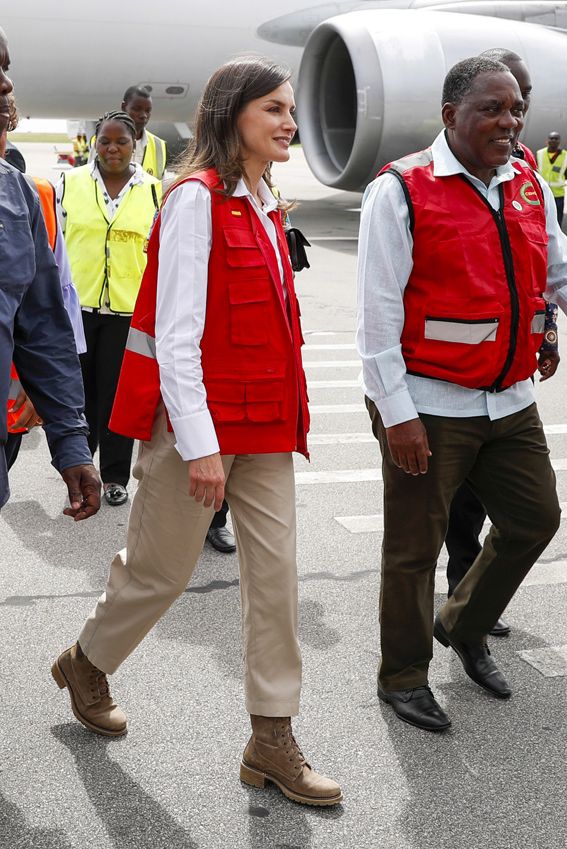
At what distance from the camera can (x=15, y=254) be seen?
7.58 ft

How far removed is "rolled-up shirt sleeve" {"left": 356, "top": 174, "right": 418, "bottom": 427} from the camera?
2844 millimetres

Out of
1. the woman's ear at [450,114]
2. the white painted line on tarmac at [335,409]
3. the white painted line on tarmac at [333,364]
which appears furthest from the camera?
the white painted line on tarmac at [333,364]

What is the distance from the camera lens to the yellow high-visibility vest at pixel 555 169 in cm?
1464

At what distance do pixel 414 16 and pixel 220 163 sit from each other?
1170 centimetres

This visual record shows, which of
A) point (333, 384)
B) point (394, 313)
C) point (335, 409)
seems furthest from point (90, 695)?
point (333, 384)

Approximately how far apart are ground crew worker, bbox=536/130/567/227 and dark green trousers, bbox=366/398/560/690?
12.0 m

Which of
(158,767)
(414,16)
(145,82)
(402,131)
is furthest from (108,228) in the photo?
(145,82)

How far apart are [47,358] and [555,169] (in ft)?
44.3

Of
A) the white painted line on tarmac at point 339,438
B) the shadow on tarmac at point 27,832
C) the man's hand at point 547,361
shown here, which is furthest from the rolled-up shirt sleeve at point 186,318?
the white painted line on tarmac at point 339,438

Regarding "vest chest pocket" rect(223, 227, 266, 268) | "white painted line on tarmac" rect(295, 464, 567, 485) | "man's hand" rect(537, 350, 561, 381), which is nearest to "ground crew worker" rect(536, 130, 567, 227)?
"white painted line on tarmac" rect(295, 464, 567, 485)

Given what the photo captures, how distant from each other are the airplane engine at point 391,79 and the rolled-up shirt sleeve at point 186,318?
10.8 meters

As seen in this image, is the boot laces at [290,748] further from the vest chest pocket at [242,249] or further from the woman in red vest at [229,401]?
the vest chest pocket at [242,249]

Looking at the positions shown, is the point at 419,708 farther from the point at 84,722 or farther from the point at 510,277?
the point at 510,277

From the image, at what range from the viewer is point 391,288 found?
2.87 meters
